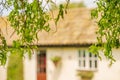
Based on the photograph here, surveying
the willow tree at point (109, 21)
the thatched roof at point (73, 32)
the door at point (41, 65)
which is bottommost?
the door at point (41, 65)

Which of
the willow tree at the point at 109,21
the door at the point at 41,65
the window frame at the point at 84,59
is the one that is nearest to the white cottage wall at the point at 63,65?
the window frame at the point at 84,59

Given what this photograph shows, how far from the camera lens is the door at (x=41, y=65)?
23.8 meters

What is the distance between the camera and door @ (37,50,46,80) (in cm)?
2384

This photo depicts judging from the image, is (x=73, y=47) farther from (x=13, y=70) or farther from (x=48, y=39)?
(x=13, y=70)

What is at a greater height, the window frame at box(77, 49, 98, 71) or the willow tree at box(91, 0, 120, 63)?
the willow tree at box(91, 0, 120, 63)

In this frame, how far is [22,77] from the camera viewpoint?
24.2 meters

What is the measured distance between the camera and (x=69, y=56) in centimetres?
2205

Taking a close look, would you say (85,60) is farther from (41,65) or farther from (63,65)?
(41,65)

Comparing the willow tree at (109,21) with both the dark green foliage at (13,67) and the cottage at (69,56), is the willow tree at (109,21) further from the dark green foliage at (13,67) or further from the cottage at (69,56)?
the dark green foliage at (13,67)

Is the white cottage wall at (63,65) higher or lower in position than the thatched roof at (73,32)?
lower

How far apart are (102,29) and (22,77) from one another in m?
18.1

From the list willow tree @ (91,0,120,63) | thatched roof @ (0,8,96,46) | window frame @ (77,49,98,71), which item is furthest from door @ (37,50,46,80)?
willow tree @ (91,0,120,63)

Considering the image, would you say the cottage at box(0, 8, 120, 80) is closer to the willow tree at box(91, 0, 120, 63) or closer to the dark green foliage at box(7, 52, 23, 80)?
the dark green foliage at box(7, 52, 23, 80)

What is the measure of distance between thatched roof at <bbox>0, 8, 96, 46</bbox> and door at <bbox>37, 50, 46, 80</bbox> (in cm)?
84
